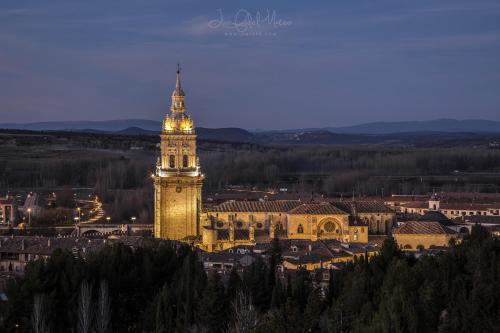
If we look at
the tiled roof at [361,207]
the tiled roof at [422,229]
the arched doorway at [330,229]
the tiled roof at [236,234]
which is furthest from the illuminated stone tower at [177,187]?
the tiled roof at [422,229]

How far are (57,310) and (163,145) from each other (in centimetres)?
2289


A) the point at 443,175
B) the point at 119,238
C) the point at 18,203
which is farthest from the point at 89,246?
the point at 443,175

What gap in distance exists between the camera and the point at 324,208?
57312mm

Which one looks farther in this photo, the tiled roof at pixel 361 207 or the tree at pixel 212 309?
the tiled roof at pixel 361 207

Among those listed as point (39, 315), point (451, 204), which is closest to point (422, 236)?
point (451, 204)

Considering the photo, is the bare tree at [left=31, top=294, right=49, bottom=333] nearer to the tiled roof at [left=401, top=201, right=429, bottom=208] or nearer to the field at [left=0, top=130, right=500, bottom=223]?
the field at [left=0, top=130, right=500, bottom=223]

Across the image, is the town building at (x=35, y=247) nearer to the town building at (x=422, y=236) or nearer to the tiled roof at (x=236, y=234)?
the tiled roof at (x=236, y=234)

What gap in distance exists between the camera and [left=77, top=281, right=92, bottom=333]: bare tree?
1335 inches

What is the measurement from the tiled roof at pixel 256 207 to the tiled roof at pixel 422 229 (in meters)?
6.76

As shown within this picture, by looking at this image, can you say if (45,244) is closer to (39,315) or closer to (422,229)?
(422,229)

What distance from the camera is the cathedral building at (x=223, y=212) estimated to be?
2245 inches

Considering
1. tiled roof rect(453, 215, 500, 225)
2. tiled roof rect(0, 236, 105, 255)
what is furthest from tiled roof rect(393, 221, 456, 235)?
tiled roof rect(0, 236, 105, 255)

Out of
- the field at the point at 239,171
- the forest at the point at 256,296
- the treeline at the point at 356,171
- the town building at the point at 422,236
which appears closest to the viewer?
the forest at the point at 256,296

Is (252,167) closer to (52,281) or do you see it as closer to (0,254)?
(0,254)
